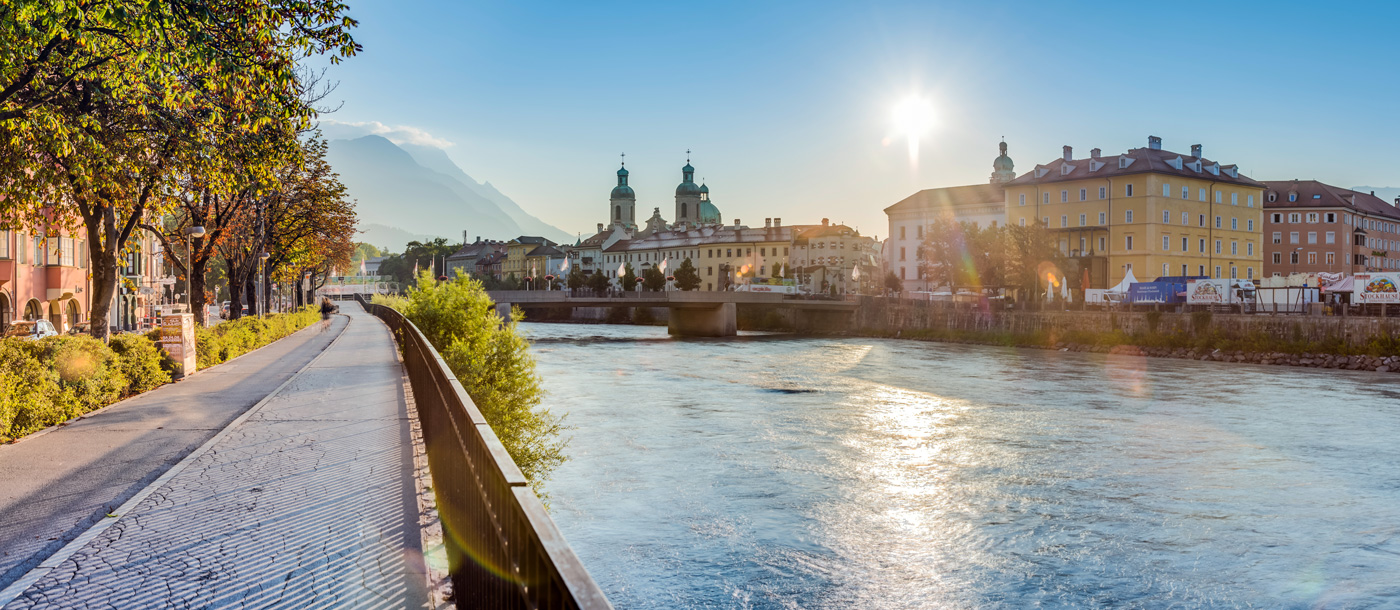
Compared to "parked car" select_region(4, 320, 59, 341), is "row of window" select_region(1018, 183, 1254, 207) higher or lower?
higher

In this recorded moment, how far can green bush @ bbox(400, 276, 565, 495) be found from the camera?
15438mm

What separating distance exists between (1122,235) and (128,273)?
248 feet

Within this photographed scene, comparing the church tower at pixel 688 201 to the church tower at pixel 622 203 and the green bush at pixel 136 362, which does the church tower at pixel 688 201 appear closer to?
the church tower at pixel 622 203

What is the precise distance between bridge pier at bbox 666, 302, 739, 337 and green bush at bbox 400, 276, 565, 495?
156 ft

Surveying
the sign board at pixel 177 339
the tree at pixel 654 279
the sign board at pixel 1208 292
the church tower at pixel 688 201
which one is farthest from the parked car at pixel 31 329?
the church tower at pixel 688 201

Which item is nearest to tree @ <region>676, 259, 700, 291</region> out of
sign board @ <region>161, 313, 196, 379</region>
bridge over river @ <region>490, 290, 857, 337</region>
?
bridge over river @ <region>490, 290, 857, 337</region>

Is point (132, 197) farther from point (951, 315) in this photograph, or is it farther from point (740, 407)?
point (951, 315)

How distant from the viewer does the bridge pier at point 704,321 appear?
76.1 m

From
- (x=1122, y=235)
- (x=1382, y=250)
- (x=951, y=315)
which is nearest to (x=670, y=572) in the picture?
(x=951, y=315)

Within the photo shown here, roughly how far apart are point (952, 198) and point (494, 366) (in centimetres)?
9305

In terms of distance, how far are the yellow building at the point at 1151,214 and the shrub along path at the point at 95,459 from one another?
2942 inches

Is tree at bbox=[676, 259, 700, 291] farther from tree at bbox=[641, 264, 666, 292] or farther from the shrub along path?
the shrub along path

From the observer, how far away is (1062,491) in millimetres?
16312

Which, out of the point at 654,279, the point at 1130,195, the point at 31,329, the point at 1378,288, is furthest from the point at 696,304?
the point at 654,279
